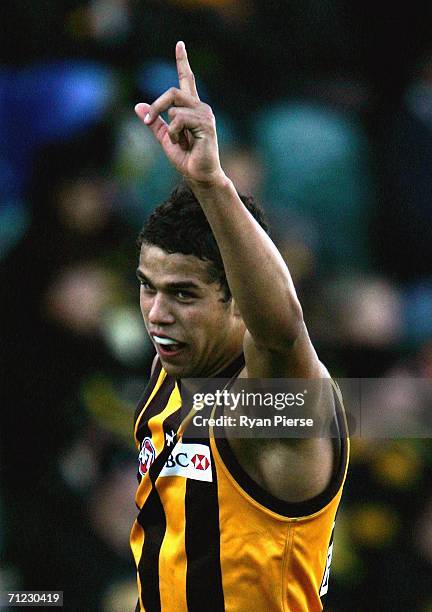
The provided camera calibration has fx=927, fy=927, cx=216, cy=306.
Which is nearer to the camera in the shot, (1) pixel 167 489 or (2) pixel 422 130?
(1) pixel 167 489

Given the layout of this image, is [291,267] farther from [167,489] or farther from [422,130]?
[167,489]

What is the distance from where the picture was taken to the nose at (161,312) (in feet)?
7.38

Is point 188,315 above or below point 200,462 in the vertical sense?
above

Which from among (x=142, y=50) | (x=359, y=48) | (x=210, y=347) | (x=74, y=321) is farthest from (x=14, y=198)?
(x=210, y=347)

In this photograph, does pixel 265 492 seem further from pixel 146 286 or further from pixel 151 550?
pixel 146 286

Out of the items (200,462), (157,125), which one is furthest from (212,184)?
(200,462)

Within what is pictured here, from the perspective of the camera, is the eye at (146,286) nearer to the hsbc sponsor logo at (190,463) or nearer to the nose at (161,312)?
the nose at (161,312)

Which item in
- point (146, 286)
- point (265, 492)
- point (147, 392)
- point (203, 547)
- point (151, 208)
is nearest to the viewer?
point (265, 492)

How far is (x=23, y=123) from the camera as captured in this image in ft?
13.2

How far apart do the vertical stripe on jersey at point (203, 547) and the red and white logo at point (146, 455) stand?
0.24 meters

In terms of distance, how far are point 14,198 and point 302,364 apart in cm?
240

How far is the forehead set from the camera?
7.30 ft

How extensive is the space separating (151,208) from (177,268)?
6.09 ft

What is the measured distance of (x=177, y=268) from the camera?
2230 mm
